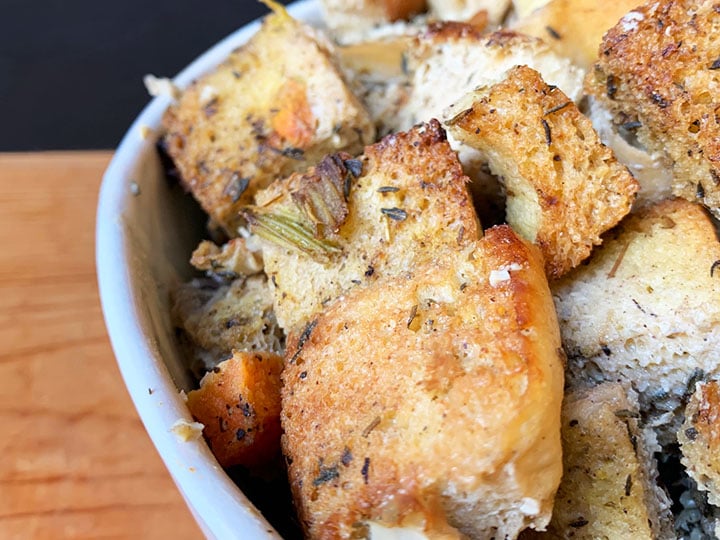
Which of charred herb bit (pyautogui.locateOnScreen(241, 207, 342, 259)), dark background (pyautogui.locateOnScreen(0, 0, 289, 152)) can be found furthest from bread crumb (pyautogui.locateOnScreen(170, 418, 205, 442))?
dark background (pyautogui.locateOnScreen(0, 0, 289, 152))

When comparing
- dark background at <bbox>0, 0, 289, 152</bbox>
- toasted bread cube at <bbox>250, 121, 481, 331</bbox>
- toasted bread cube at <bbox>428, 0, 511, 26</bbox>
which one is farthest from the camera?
dark background at <bbox>0, 0, 289, 152</bbox>

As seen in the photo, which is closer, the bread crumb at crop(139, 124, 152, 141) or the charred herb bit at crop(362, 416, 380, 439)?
the charred herb bit at crop(362, 416, 380, 439)

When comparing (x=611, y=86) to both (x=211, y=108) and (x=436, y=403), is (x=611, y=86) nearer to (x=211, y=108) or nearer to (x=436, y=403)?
(x=436, y=403)

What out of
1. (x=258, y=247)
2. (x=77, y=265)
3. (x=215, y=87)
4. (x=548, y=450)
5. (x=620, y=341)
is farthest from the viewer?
(x=77, y=265)

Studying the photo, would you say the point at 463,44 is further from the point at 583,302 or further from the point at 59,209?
the point at 59,209

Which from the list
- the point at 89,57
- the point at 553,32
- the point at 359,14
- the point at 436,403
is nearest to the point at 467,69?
the point at 553,32

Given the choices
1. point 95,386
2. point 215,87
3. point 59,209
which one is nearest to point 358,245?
point 215,87

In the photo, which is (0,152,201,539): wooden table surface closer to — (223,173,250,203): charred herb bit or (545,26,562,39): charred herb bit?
(223,173,250,203): charred herb bit
